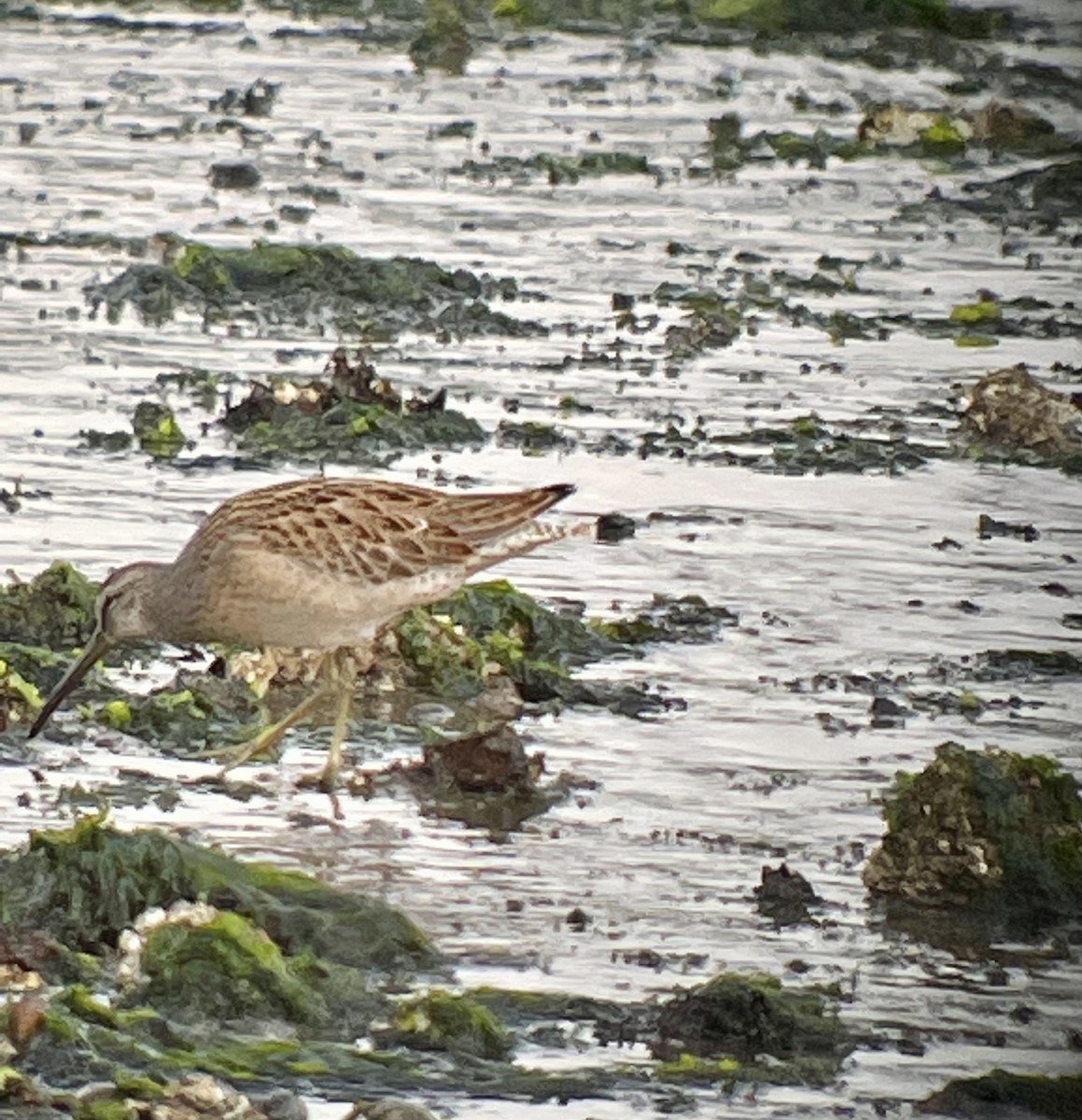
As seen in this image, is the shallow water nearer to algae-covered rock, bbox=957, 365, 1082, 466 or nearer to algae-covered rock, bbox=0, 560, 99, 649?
algae-covered rock, bbox=957, 365, 1082, 466

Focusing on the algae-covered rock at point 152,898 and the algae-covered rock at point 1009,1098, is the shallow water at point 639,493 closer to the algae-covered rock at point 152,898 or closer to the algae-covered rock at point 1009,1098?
the algae-covered rock at point 1009,1098

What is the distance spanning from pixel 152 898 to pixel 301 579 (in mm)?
2197

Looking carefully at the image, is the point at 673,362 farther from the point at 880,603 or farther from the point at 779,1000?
the point at 779,1000

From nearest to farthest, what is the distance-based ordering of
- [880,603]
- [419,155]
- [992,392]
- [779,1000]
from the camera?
[779,1000], [880,603], [992,392], [419,155]

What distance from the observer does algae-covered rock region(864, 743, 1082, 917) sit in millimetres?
8664

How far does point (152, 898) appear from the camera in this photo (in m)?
8.12

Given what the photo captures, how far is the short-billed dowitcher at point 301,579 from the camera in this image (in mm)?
10148

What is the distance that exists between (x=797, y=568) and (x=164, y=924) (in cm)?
498

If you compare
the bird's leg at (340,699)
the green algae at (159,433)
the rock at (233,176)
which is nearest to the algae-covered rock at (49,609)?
the bird's leg at (340,699)

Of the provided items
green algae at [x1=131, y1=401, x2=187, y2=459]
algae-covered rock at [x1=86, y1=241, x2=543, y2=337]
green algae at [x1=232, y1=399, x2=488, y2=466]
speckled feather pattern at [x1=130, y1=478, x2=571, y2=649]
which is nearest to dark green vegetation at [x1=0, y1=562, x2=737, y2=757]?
speckled feather pattern at [x1=130, y1=478, x2=571, y2=649]

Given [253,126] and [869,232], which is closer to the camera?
[869,232]

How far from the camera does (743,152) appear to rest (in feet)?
75.7

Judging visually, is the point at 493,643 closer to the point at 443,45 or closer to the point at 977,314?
the point at 977,314

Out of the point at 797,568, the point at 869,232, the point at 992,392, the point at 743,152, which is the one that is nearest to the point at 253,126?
Answer: the point at 743,152
